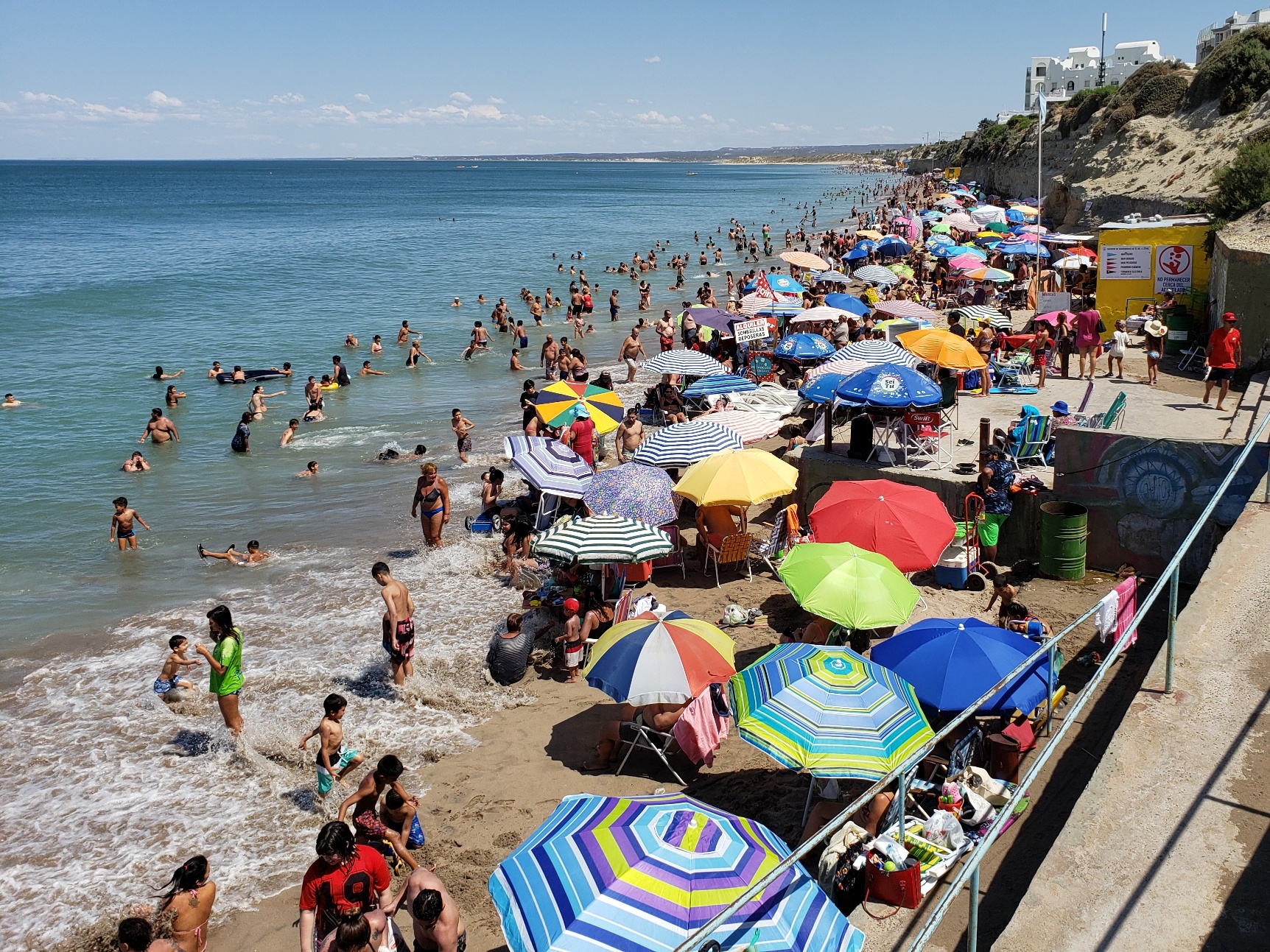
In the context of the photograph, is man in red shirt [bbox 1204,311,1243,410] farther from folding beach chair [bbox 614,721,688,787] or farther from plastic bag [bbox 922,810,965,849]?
folding beach chair [bbox 614,721,688,787]

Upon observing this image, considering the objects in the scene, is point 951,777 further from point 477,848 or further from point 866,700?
point 477,848

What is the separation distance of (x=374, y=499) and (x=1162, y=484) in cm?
1085

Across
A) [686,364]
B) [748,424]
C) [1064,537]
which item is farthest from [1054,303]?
[1064,537]

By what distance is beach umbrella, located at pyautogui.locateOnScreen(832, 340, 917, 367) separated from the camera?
13.6 meters

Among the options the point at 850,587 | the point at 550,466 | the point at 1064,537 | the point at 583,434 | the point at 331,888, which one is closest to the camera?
the point at 331,888

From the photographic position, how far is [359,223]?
82.4m

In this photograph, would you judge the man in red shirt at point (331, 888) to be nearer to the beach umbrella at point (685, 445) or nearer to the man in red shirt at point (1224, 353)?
the beach umbrella at point (685, 445)

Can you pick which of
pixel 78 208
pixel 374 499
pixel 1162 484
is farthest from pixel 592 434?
pixel 78 208

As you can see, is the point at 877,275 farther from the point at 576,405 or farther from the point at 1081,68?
the point at 1081,68

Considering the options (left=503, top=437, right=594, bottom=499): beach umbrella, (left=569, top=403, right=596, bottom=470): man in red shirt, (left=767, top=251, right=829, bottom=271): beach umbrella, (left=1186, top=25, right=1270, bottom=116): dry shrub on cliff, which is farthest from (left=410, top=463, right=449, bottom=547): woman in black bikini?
(left=1186, top=25, right=1270, bottom=116): dry shrub on cliff

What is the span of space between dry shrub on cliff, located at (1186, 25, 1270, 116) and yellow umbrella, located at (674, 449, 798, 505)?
28596 mm

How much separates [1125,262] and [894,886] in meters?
16.7

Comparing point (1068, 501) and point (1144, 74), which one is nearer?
point (1068, 501)

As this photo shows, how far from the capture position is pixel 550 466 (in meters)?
11.6
